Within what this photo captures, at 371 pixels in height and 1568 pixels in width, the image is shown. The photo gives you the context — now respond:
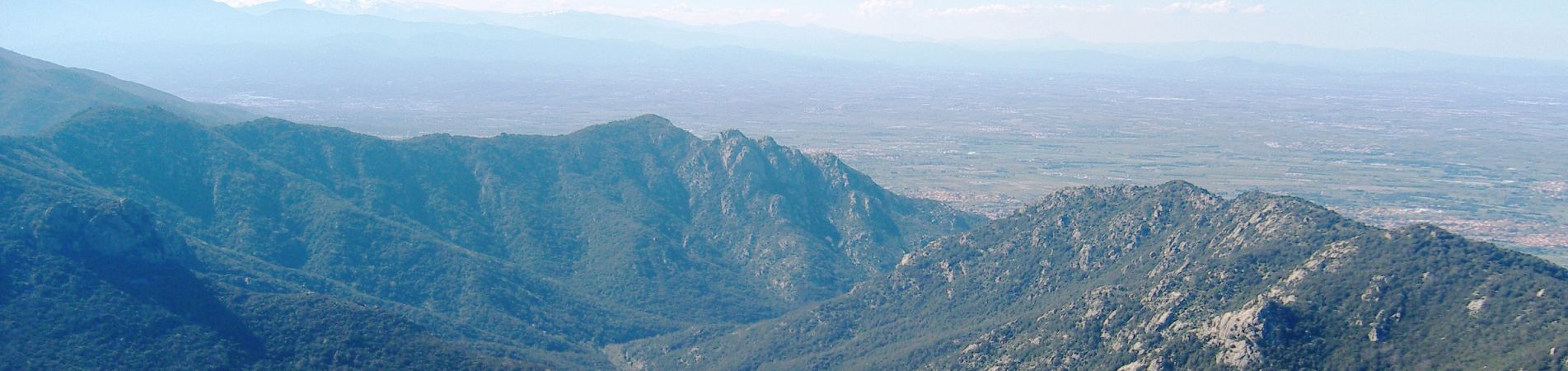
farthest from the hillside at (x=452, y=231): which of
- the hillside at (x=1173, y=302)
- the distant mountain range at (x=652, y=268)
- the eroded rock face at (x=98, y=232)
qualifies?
the hillside at (x=1173, y=302)

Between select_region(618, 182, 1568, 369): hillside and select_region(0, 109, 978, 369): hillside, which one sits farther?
select_region(0, 109, 978, 369): hillside

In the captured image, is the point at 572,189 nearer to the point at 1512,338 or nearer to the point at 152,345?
the point at 152,345

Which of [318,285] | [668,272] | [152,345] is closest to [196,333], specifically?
[152,345]

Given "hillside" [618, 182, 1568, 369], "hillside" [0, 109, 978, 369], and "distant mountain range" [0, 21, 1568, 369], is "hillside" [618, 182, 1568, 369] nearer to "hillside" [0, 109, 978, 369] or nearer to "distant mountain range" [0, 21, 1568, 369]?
"distant mountain range" [0, 21, 1568, 369]

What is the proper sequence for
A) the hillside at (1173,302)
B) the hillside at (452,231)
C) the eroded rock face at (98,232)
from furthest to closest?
the hillside at (452,231)
the eroded rock face at (98,232)
the hillside at (1173,302)

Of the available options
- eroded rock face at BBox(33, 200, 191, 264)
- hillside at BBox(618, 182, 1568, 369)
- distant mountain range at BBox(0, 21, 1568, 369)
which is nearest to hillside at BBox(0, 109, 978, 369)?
eroded rock face at BBox(33, 200, 191, 264)

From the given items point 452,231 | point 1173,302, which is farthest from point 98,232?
point 1173,302

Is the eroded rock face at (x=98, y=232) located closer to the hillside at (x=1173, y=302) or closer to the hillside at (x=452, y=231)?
the hillside at (x=452, y=231)
